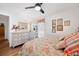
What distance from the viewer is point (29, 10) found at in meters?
1.74

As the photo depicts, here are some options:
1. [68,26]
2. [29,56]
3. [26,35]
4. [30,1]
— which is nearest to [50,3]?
[30,1]

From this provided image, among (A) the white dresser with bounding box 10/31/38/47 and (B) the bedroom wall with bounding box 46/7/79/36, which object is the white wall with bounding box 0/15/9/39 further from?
(B) the bedroom wall with bounding box 46/7/79/36

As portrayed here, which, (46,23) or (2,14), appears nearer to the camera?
(2,14)

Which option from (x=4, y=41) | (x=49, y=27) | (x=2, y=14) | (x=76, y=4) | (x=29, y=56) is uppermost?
(x=76, y=4)

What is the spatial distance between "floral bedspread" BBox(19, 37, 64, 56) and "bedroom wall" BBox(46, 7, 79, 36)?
0.12m

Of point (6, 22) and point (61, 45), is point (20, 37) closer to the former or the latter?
point (6, 22)

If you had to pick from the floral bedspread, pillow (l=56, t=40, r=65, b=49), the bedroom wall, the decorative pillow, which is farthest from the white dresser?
the decorative pillow

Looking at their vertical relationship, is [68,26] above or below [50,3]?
below

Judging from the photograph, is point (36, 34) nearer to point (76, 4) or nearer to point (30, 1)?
point (30, 1)

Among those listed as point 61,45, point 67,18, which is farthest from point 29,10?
point 61,45

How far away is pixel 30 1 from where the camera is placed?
171 centimetres

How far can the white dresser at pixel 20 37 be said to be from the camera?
68.7 inches

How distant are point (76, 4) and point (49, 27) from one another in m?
0.48

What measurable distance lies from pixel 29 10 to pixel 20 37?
0.40m
